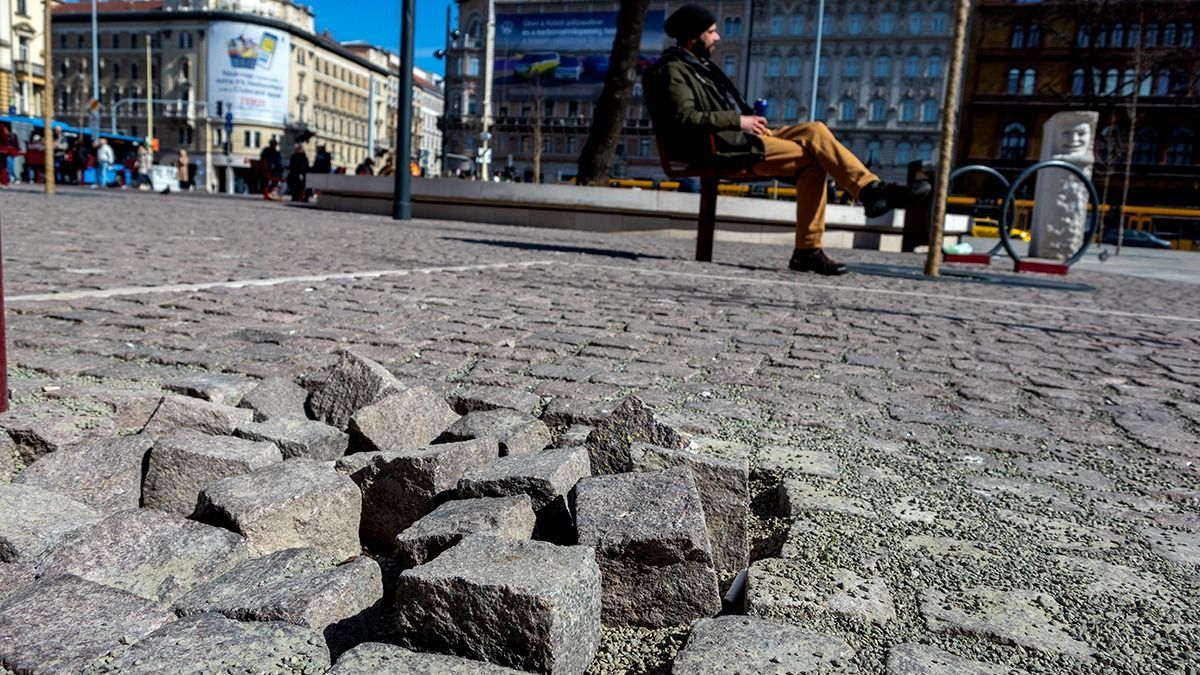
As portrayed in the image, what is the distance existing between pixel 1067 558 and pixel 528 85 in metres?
84.5

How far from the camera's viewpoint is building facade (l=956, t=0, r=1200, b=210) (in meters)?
48.7

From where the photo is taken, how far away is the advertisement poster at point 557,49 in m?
79.5

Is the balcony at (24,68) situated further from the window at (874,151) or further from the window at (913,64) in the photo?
the window at (913,64)

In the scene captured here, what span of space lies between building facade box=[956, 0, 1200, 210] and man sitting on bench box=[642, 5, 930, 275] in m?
45.3

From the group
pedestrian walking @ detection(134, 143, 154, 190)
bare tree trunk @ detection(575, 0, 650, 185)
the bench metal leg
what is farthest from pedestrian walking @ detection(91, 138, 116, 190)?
the bench metal leg

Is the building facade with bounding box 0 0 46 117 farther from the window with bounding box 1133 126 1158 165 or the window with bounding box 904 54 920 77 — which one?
the window with bounding box 1133 126 1158 165

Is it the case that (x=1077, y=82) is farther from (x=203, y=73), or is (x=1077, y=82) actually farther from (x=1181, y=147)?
(x=203, y=73)

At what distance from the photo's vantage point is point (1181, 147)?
53156 mm

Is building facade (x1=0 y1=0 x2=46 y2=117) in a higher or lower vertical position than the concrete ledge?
higher

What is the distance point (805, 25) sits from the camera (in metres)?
73.5

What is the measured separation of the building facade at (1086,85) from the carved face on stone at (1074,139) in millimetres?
37545

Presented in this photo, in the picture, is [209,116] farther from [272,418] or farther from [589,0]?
[272,418]

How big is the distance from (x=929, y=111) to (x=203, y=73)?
61.6 m

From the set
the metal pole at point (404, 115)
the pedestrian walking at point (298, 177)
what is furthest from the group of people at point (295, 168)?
the metal pole at point (404, 115)
